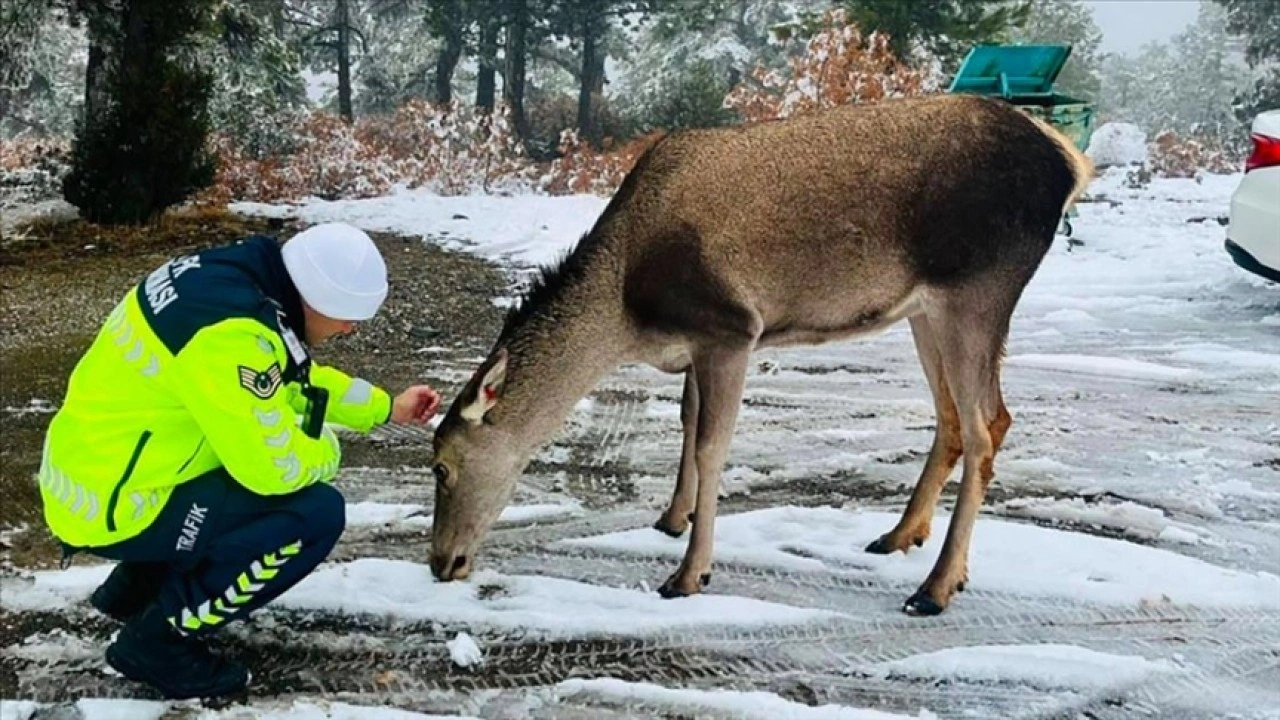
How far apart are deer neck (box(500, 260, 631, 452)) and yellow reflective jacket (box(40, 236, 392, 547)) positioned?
128 cm

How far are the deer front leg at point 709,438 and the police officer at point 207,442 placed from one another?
152cm

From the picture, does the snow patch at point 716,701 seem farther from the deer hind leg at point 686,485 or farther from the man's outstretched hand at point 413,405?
the deer hind leg at point 686,485

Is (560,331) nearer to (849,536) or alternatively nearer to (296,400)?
(296,400)

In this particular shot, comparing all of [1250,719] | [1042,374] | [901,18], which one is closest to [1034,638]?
[1250,719]

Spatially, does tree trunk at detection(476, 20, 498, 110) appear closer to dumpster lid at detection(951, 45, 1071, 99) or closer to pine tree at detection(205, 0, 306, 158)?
pine tree at detection(205, 0, 306, 158)

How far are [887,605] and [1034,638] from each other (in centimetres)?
59

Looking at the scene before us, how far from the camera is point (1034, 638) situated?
4.52 m

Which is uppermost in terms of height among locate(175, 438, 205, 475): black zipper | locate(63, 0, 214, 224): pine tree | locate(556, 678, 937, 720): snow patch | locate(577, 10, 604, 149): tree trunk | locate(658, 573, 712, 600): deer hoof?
locate(175, 438, 205, 475): black zipper

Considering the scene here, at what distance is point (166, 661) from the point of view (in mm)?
3932

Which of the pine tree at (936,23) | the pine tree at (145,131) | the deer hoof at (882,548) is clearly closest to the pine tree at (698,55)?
the pine tree at (936,23)

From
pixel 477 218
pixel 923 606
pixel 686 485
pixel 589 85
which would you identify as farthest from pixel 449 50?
pixel 923 606

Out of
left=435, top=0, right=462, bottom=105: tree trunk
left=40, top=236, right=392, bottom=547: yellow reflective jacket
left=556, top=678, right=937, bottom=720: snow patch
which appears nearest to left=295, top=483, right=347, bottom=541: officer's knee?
left=40, top=236, right=392, bottom=547: yellow reflective jacket

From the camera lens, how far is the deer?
4945 mm

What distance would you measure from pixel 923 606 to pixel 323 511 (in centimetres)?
237
